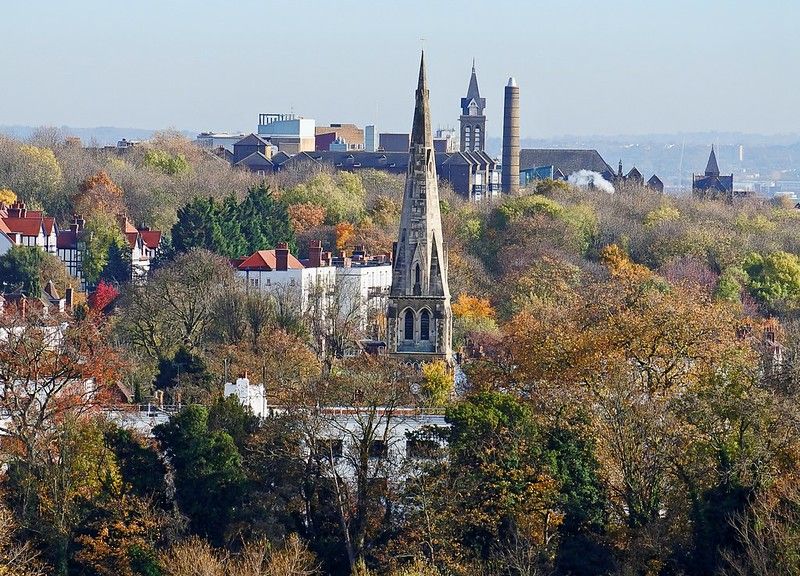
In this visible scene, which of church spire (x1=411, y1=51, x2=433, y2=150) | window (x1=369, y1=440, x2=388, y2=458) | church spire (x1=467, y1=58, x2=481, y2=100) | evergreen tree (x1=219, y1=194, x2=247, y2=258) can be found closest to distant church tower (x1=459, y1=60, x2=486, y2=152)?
church spire (x1=467, y1=58, x2=481, y2=100)

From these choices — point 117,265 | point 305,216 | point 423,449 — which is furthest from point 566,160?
point 423,449

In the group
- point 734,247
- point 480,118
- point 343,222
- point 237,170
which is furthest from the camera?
point 480,118

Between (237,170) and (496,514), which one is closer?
(496,514)

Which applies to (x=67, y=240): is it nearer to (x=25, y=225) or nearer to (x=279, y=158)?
(x=25, y=225)

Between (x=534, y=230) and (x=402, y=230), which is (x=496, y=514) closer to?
(x=402, y=230)

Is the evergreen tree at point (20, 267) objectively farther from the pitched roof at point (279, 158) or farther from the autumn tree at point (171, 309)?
the pitched roof at point (279, 158)

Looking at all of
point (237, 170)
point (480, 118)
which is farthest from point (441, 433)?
point (480, 118)

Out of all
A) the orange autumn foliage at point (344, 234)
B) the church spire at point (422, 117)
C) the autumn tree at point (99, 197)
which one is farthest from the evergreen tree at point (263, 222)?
the church spire at point (422, 117)

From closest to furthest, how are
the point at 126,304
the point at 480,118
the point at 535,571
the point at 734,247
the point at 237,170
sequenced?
1. the point at 535,571
2. the point at 126,304
3. the point at 734,247
4. the point at 237,170
5. the point at 480,118
